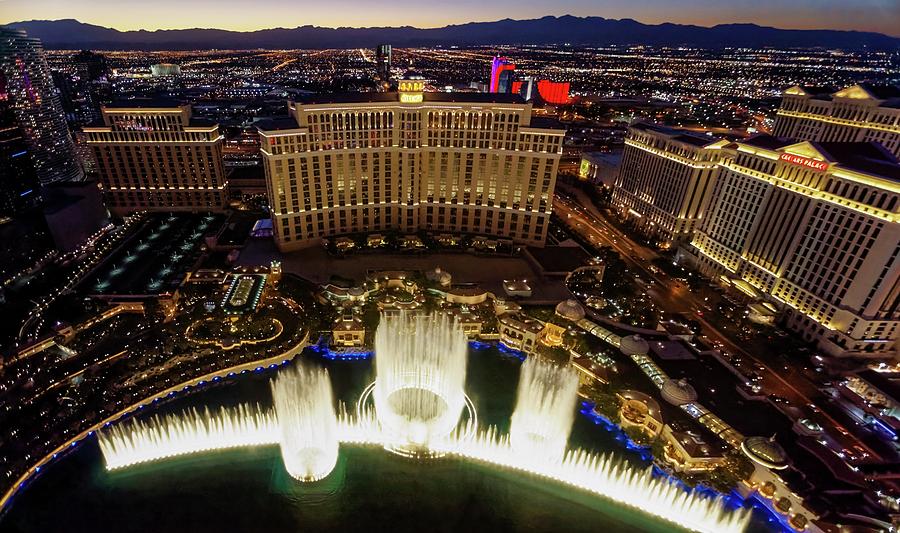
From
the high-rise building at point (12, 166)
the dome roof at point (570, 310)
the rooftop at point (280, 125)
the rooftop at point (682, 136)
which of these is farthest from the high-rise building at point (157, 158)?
the rooftop at point (682, 136)

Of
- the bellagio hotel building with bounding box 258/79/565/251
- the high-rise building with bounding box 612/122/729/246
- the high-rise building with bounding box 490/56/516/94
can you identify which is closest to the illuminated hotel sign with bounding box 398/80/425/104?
the bellagio hotel building with bounding box 258/79/565/251

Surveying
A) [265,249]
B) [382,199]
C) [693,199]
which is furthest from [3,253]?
[693,199]

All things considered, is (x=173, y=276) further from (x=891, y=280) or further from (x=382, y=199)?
(x=891, y=280)

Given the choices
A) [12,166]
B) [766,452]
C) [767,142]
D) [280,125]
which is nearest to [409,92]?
[280,125]

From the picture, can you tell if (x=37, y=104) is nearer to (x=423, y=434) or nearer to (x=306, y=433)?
(x=306, y=433)

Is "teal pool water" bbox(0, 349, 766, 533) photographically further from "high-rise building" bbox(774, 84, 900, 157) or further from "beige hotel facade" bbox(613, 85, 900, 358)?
"high-rise building" bbox(774, 84, 900, 157)
